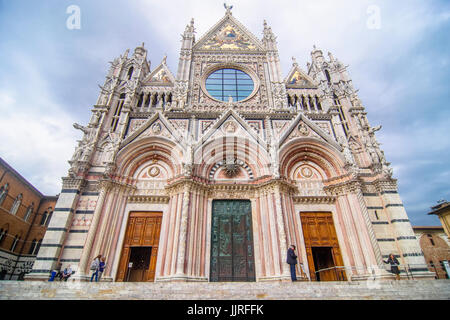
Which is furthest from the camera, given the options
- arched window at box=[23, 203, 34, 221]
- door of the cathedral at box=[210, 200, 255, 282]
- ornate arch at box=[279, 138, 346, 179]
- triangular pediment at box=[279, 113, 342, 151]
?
arched window at box=[23, 203, 34, 221]

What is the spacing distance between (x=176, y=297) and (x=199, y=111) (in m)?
10.8

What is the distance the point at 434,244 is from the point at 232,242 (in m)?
23.7

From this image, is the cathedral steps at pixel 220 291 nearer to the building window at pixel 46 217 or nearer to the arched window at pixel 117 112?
the arched window at pixel 117 112

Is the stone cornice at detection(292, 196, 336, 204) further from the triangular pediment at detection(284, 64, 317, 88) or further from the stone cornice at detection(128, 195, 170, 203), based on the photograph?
the triangular pediment at detection(284, 64, 317, 88)

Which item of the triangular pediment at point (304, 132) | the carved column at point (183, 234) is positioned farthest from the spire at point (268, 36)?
the carved column at point (183, 234)

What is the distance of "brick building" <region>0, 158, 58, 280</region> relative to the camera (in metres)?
16.7

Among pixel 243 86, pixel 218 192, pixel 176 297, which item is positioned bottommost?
pixel 176 297

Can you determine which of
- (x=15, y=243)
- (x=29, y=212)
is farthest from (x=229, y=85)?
(x=15, y=243)

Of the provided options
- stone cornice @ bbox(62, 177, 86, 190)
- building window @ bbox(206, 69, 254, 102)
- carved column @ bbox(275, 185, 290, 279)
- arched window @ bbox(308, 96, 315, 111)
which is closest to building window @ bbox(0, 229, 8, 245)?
stone cornice @ bbox(62, 177, 86, 190)

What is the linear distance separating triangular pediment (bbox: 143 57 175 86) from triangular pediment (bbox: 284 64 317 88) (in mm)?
8625

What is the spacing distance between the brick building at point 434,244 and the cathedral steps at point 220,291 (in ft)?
69.6

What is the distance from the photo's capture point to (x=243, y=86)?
1673 centimetres
